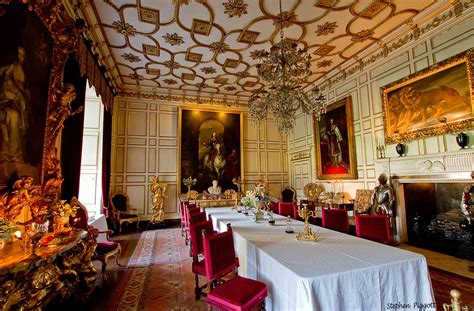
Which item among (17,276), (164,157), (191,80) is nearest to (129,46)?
(191,80)

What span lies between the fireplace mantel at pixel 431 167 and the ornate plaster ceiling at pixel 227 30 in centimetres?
286

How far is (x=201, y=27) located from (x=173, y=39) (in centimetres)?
82

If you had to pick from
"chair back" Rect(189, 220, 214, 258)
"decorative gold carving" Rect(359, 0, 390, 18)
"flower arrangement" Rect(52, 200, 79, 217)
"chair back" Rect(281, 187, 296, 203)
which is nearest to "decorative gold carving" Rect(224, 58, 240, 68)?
"decorative gold carving" Rect(359, 0, 390, 18)

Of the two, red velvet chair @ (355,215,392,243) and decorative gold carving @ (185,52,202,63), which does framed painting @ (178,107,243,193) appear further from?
red velvet chair @ (355,215,392,243)

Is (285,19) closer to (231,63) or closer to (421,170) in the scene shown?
(231,63)

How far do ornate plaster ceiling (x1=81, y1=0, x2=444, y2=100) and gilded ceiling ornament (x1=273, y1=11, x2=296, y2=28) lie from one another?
0.02 meters

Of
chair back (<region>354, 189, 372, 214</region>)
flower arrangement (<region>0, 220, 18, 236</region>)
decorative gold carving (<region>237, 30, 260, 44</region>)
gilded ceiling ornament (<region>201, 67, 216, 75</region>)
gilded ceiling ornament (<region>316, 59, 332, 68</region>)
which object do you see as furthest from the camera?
gilded ceiling ornament (<region>201, 67, 216, 75</region>)

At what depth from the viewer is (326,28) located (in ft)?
16.5

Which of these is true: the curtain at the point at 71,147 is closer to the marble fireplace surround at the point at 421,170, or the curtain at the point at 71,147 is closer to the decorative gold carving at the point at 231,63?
the decorative gold carving at the point at 231,63

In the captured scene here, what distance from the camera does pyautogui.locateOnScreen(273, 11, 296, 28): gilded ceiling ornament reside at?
4520 mm

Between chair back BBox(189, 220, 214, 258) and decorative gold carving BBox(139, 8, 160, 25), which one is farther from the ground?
decorative gold carving BBox(139, 8, 160, 25)

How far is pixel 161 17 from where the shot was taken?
457 cm

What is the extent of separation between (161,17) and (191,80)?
3.07 metres

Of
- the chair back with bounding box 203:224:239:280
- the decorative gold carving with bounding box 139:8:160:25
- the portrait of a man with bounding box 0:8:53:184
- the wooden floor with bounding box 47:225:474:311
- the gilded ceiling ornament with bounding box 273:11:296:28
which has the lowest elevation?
the wooden floor with bounding box 47:225:474:311
